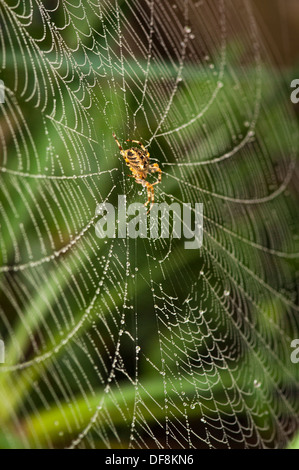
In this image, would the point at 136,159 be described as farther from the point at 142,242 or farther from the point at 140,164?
the point at 142,242

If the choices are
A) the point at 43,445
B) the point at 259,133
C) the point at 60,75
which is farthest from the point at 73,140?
the point at 259,133

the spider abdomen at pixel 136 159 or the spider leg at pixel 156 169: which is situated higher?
the spider abdomen at pixel 136 159

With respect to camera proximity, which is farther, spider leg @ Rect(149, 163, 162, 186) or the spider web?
spider leg @ Rect(149, 163, 162, 186)

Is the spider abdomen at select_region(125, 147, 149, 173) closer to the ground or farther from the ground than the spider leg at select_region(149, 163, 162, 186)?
farther from the ground

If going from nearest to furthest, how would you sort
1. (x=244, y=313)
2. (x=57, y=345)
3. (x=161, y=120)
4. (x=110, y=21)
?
1. (x=57, y=345)
2. (x=110, y=21)
3. (x=161, y=120)
4. (x=244, y=313)

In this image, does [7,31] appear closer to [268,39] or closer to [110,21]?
[110,21]

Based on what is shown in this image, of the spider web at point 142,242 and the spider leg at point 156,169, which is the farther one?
the spider leg at point 156,169

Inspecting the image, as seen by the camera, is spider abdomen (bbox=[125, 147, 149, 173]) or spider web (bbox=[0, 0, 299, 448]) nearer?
spider web (bbox=[0, 0, 299, 448])

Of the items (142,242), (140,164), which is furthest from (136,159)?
(142,242)

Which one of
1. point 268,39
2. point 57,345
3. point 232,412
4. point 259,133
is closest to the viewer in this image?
point 57,345
